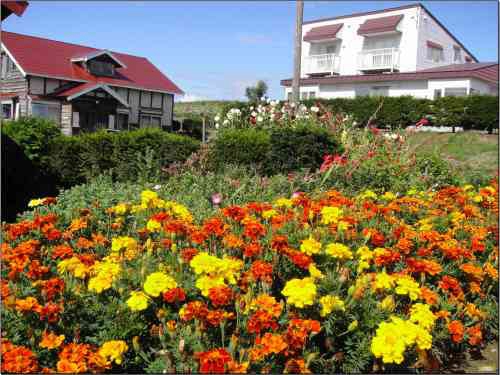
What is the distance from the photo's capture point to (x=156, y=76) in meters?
36.2

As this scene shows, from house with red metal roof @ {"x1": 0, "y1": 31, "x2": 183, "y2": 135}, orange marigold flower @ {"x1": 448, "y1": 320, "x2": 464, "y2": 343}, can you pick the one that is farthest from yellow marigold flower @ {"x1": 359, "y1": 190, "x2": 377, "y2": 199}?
house with red metal roof @ {"x1": 0, "y1": 31, "x2": 183, "y2": 135}

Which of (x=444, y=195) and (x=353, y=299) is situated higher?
(x=444, y=195)

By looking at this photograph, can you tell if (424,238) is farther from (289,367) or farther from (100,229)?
(100,229)

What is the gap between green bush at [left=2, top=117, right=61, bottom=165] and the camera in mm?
9461

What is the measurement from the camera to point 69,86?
29547 mm

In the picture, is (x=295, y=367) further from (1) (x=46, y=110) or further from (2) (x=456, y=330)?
(1) (x=46, y=110)

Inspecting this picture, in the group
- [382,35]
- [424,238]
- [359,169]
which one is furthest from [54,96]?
[424,238]

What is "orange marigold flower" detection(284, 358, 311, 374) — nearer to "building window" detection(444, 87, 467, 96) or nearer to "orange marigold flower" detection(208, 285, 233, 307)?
"orange marigold flower" detection(208, 285, 233, 307)

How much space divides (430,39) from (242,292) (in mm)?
35969

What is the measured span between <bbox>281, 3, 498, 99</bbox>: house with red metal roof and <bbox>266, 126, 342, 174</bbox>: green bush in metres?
23.7

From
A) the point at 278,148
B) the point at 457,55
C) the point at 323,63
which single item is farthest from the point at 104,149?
the point at 457,55

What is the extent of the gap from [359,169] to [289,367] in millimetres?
4936

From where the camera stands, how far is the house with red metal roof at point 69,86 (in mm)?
28359

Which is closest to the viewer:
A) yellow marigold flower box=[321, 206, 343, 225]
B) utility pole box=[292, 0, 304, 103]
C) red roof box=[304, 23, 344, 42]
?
yellow marigold flower box=[321, 206, 343, 225]
